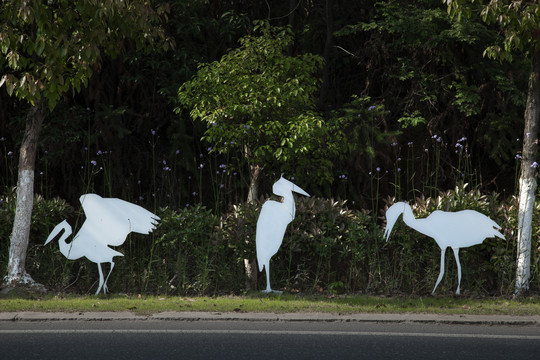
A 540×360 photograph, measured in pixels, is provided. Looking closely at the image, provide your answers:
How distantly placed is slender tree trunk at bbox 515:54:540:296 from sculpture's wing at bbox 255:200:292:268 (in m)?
2.99

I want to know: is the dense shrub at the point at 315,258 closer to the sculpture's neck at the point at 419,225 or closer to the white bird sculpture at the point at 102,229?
the white bird sculpture at the point at 102,229

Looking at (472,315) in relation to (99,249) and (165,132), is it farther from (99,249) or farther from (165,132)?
(165,132)

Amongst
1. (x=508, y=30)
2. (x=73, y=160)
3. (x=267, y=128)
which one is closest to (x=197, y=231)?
(x=267, y=128)

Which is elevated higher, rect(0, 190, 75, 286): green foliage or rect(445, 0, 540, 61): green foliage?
rect(445, 0, 540, 61): green foliage

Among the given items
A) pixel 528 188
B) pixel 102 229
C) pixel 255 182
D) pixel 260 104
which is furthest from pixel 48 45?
pixel 528 188

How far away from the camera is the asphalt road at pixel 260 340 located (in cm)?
611

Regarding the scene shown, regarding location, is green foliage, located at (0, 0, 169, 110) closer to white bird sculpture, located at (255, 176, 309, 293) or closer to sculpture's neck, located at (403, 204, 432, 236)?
white bird sculpture, located at (255, 176, 309, 293)

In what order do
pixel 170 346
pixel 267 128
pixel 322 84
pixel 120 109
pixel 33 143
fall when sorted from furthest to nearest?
pixel 322 84
pixel 120 109
pixel 267 128
pixel 33 143
pixel 170 346

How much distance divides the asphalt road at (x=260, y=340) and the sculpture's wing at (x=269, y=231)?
179 centimetres

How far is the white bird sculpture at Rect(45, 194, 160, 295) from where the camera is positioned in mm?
9328

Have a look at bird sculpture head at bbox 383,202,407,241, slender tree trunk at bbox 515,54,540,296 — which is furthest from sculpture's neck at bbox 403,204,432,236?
slender tree trunk at bbox 515,54,540,296

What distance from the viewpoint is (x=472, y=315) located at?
779 cm

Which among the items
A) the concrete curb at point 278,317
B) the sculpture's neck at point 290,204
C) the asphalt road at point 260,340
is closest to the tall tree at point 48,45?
the concrete curb at point 278,317

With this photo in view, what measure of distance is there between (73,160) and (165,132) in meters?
2.43
